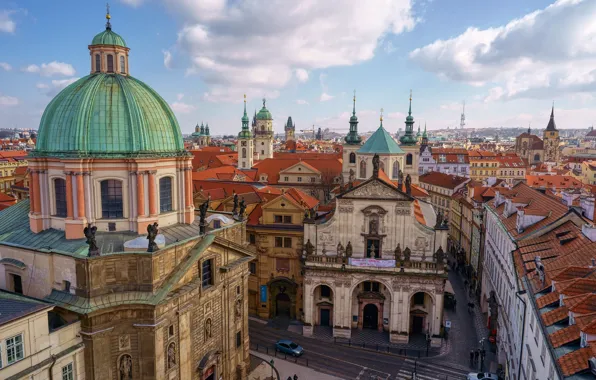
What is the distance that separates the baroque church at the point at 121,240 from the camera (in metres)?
28.5

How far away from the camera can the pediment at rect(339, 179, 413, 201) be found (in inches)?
1870

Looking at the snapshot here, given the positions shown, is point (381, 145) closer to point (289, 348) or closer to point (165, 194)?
point (289, 348)

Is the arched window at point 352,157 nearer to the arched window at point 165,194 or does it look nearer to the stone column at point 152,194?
the arched window at point 165,194

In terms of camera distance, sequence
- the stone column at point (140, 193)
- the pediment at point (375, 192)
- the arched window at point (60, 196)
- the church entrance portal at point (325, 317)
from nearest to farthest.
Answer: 1. the stone column at point (140, 193)
2. the arched window at point (60, 196)
3. the pediment at point (375, 192)
4. the church entrance portal at point (325, 317)

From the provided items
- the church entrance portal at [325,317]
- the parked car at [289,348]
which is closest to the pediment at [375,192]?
the church entrance portal at [325,317]

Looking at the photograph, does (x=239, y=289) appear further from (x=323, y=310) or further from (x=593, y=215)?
(x=593, y=215)

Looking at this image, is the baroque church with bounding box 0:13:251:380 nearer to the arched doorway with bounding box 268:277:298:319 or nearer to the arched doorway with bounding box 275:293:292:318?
the arched doorway with bounding box 268:277:298:319

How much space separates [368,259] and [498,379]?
16.3m

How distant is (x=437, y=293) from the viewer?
1865 inches

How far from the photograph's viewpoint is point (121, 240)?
31.8m

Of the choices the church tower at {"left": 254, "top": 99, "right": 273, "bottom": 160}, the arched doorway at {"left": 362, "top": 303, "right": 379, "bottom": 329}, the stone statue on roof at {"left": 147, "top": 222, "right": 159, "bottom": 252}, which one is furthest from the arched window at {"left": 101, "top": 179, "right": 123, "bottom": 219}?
the church tower at {"left": 254, "top": 99, "right": 273, "bottom": 160}

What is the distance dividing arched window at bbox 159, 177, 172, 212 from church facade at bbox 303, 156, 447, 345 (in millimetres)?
18174

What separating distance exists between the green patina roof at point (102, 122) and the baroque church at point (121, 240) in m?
0.08

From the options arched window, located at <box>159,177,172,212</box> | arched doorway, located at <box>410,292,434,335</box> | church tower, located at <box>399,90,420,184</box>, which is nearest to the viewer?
arched window, located at <box>159,177,172,212</box>
